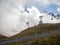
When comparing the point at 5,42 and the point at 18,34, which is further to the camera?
the point at 18,34

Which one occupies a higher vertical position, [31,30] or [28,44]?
[31,30]

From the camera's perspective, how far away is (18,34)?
32.7 meters

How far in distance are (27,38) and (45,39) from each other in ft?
9.80

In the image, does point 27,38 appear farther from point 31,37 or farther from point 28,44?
point 28,44

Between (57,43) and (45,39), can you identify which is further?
(45,39)

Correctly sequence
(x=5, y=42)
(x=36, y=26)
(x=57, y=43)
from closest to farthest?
(x=57, y=43)
(x=5, y=42)
(x=36, y=26)

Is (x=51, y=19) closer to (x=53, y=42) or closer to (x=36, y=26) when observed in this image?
(x=36, y=26)

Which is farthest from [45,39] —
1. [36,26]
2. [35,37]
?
[36,26]

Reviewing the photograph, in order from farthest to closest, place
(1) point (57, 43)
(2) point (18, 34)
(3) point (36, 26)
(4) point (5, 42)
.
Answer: (3) point (36, 26), (2) point (18, 34), (4) point (5, 42), (1) point (57, 43)

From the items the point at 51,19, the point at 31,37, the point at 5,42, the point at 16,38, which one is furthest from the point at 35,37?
the point at 51,19

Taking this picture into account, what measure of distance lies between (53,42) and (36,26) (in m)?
11.3

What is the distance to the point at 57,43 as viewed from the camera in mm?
26781

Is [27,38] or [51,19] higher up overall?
[51,19]

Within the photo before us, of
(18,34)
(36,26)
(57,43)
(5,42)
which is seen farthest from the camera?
(36,26)
